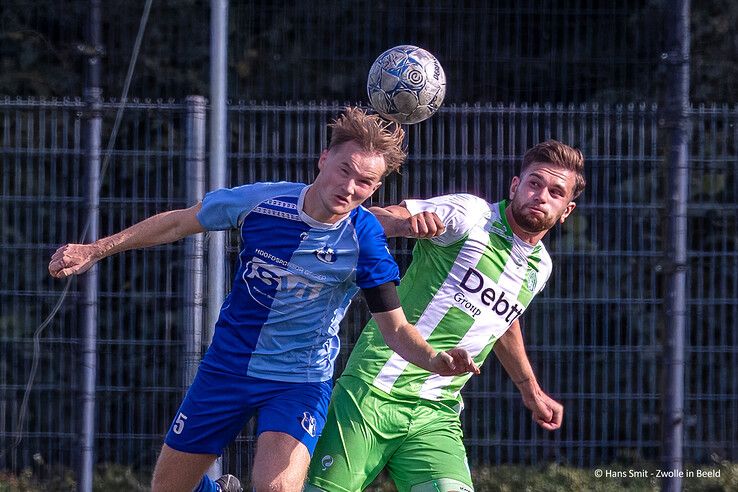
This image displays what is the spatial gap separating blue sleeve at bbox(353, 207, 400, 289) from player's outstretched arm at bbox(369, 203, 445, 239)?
0.08 metres

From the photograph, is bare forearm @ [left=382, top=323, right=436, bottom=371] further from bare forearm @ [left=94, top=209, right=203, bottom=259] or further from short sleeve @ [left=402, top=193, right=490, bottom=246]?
bare forearm @ [left=94, top=209, right=203, bottom=259]

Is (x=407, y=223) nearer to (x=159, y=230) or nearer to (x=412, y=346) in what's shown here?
(x=412, y=346)

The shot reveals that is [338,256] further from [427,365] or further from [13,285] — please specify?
[13,285]

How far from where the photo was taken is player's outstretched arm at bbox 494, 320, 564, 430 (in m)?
5.07

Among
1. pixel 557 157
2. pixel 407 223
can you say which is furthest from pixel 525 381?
→ pixel 407 223

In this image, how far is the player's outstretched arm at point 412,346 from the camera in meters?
4.12

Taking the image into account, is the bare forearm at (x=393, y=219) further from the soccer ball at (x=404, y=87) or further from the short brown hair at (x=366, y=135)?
the soccer ball at (x=404, y=87)

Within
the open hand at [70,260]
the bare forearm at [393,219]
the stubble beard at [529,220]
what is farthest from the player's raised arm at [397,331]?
the open hand at [70,260]

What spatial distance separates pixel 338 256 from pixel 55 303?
288cm

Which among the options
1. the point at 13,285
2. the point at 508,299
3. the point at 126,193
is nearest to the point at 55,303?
the point at 13,285

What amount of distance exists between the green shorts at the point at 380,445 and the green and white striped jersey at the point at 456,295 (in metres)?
0.07

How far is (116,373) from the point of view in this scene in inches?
262

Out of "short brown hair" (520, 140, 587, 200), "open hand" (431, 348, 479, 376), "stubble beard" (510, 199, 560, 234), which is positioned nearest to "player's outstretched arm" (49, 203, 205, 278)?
"open hand" (431, 348, 479, 376)

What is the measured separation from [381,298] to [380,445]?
63 centimetres
